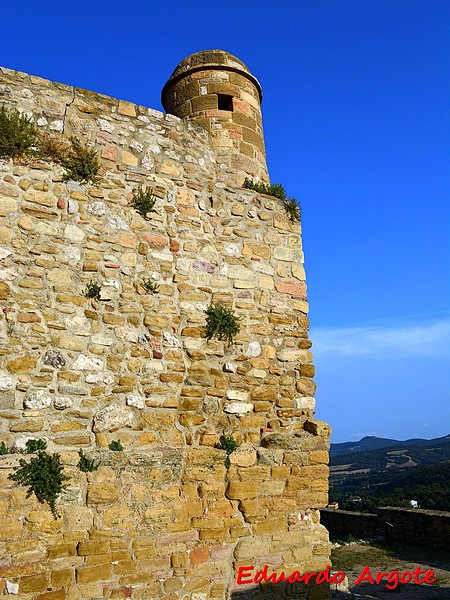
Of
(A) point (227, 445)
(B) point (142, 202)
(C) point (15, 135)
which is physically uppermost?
(C) point (15, 135)

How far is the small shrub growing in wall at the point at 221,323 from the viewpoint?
4883 millimetres

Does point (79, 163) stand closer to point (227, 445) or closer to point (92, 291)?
point (92, 291)

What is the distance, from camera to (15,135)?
4336mm

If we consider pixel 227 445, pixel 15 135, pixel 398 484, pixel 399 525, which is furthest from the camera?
pixel 398 484

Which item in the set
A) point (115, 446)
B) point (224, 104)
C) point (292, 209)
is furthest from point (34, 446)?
point (224, 104)

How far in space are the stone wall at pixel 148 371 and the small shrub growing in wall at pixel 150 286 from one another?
0.05 m

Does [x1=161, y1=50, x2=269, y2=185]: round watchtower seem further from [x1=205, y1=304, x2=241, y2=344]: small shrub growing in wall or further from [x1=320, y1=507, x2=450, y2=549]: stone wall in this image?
[x1=320, y1=507, x2=450, y2=549]: stone wall

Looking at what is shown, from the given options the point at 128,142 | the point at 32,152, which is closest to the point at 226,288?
the point at 128,142

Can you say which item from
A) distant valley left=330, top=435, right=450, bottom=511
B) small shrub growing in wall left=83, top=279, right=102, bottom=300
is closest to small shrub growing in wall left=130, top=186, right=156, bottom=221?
small shrub growing in wall left=83, top=279, right=102, bottom=300

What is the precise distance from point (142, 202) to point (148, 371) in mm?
1780

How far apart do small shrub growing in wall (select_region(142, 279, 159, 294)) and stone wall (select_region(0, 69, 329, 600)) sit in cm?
5

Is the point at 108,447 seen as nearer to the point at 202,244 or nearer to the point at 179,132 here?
the point at 202,244

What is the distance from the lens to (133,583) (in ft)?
12.8

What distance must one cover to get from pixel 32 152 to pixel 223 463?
3.58 meters
